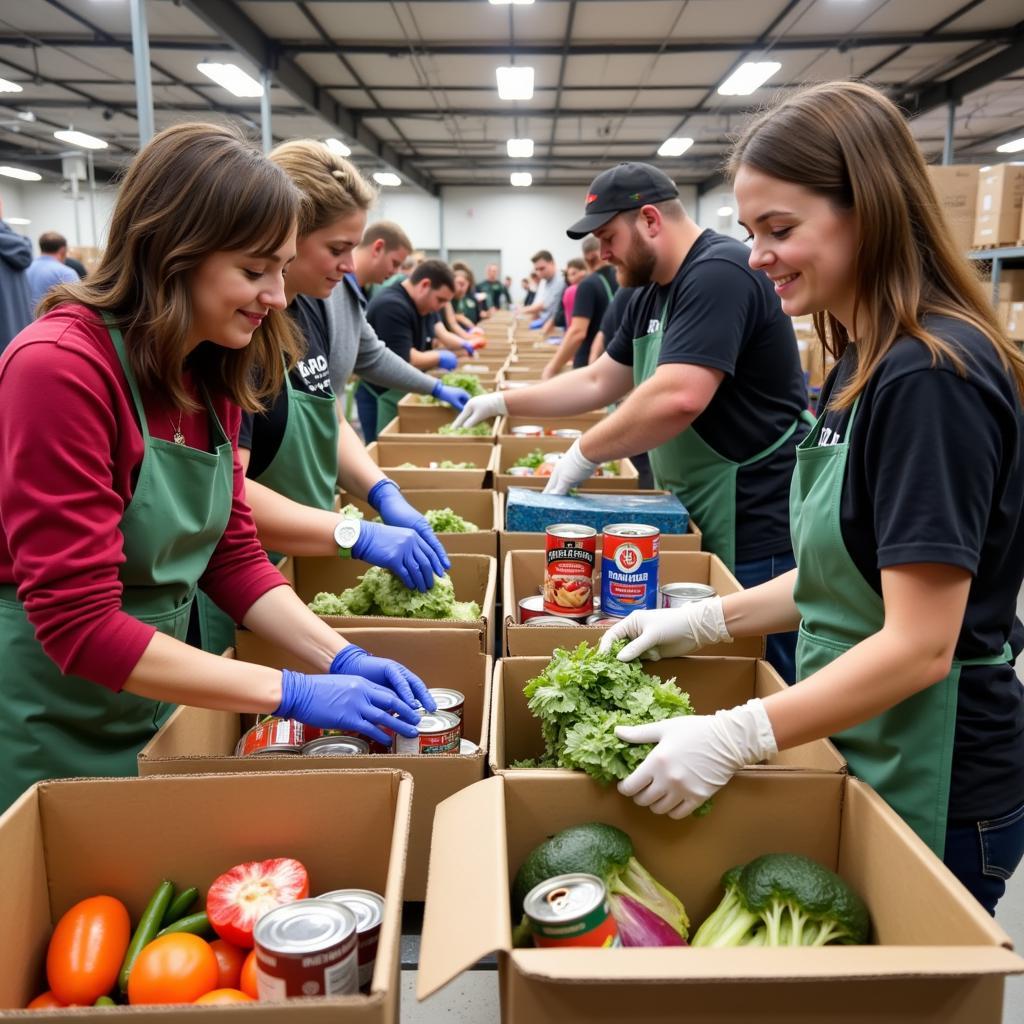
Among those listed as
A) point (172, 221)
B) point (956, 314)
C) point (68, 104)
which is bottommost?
point (956, 314)

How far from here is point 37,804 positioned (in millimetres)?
1251

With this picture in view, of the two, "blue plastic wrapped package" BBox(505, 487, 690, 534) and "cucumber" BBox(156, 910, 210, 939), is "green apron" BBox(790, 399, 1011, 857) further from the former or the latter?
"blue plastic wrapped package" BBox(505, 487, 690, 534)

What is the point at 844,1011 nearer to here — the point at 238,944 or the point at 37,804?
the point at 238,944

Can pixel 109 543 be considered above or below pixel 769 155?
below

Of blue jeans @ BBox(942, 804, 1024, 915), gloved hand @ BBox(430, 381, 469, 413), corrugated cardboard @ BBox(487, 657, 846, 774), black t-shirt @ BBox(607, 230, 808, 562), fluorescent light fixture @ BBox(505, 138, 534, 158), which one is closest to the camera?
blue jeans @ BBox(942, 804, 1024, 915)

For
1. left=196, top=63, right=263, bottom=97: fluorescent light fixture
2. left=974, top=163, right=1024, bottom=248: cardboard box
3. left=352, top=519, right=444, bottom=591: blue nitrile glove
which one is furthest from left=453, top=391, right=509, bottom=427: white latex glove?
left=196, top=63, right=263, bottom=97: fluorescent light fixture

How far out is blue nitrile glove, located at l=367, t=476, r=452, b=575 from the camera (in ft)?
7.62

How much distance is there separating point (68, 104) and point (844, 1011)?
17.5m

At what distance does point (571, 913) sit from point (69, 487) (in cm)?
94

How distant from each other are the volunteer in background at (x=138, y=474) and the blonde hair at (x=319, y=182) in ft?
2.43

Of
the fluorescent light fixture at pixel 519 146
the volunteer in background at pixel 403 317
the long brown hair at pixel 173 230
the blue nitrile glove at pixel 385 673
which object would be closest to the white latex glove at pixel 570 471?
the blue nitrile glove at pixel 385 673

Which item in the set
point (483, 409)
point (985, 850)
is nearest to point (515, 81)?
point (483, 409)

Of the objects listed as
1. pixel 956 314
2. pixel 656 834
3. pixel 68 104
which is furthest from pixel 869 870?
pixel 68 104

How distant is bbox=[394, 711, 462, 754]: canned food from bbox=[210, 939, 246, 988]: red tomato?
44 centimetres
